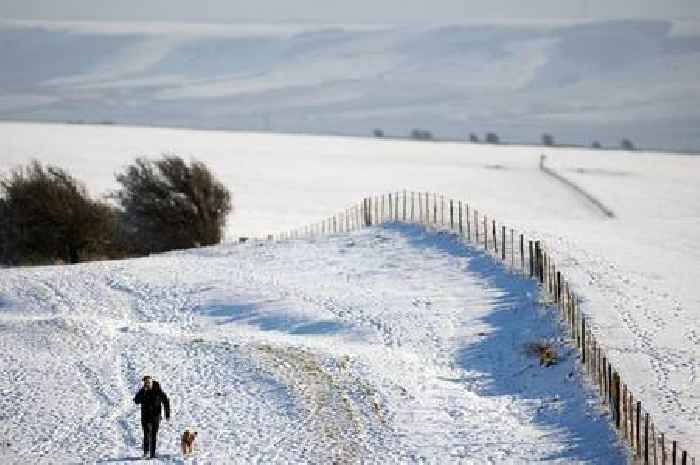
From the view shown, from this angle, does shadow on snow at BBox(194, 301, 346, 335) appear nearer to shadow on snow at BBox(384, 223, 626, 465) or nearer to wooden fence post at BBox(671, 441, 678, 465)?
shadow on snow at BBox(384, 223, 626, 465)

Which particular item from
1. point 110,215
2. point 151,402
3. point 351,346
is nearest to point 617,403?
point 151,402

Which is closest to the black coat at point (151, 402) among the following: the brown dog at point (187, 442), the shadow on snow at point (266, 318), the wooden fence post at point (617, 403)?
the brown dog at point (187, 442)

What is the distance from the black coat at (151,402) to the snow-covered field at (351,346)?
0.82 meters

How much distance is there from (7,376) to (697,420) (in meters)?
14.7

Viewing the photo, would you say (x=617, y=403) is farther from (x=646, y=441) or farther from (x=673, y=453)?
(x=673, y=453)

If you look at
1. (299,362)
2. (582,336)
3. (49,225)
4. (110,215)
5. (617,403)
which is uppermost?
(582,336)

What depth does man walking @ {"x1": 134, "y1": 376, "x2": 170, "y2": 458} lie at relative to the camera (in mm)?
26812

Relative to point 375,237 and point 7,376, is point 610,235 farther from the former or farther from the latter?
point 7,376

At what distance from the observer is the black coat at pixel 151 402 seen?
26781 mm

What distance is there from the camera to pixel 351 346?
36.6 metres

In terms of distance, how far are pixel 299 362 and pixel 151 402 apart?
7310 millimetres

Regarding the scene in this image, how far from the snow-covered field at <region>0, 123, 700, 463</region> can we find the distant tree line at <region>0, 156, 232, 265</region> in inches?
323

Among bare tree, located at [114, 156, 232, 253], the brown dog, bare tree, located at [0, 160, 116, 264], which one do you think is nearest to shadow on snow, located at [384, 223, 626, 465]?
→ the brown dog

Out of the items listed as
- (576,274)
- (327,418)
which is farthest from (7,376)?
(576,274)
